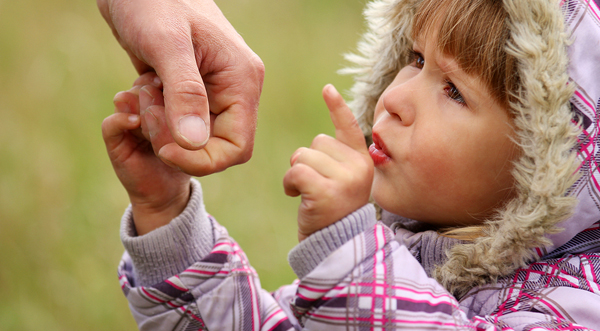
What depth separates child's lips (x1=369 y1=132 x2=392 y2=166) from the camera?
2.88ft

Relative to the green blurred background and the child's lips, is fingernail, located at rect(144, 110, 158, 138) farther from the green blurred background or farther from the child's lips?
the green blurred background

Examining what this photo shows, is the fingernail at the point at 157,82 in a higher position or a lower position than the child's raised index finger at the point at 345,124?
higher

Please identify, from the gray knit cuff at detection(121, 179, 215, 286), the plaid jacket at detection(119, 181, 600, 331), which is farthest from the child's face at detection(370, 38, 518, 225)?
the gray knit cuff at detection(121, 179, 215, 286)

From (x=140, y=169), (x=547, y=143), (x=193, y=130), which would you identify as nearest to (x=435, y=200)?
(x=547, y=143)

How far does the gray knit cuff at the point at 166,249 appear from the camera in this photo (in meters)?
0.90

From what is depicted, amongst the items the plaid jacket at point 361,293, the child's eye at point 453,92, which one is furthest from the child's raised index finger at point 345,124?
the child's eye at point 453,92

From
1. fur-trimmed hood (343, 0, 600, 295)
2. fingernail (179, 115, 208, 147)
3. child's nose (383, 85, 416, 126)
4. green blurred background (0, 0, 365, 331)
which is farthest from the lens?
green blurred background (0, 0, 365, 331)

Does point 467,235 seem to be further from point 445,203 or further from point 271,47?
point 271,47

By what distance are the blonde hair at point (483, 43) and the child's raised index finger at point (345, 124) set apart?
247mm

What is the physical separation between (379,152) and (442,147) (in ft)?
0.39

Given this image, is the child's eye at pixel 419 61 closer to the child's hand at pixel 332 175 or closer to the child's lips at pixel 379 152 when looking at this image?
the child's lips at pixel 379 152

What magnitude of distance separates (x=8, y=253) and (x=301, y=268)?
1.42 m

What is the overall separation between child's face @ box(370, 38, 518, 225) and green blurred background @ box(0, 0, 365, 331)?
110 cm

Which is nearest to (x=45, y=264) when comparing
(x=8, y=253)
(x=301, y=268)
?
(x=8, y=253)
